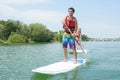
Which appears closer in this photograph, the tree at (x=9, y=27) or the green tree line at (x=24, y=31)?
the green tree line at (x=24, y=31)

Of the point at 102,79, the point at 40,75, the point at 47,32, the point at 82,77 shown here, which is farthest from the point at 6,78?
the point at 47,32

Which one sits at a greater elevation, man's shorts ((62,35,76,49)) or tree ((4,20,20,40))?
tree ((4,20,20,40))

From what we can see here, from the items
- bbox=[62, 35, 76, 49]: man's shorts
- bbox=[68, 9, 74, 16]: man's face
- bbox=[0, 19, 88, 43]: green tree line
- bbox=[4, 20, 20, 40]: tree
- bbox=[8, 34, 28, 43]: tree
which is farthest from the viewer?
bbox=[4, 20, 20, 40]: tree

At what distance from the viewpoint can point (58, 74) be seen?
32.6ft

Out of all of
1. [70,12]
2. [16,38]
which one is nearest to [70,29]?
[70,12]

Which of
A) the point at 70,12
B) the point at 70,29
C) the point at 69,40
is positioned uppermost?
the point at 70,12

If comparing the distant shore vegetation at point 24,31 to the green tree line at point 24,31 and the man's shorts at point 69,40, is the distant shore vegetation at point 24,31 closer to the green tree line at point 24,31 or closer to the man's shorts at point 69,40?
the green tree line at point 24,31

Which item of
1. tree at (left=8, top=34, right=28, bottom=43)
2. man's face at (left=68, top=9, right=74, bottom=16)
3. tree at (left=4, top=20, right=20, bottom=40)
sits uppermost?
tree at (left=4, top=20, right=20, bottom=40)

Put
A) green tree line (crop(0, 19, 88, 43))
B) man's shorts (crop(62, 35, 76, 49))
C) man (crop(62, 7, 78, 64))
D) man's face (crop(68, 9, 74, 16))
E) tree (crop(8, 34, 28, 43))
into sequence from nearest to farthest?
man's face (crop(68, 9, 74, 16)) < man (crop(62, 7, 78, 64)) < man's shorts (crop(62, 35, 76, 49)) < tree (crop(8, 34, 28, 43)) < green tree line (crop(0, 19, 88, 43))

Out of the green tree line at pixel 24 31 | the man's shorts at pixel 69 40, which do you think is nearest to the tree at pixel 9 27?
the green tree line at pixel 24 31

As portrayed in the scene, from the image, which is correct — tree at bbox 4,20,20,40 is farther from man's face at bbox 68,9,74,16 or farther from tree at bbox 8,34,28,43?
man's face at bbox 68,9,74,16

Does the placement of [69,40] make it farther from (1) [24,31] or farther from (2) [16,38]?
(1) [24,31]

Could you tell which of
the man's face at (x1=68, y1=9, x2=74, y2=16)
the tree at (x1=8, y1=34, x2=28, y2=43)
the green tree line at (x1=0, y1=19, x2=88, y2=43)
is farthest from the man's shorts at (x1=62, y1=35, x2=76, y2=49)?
the green tree line at (x1=0, y1=19, x2=88, y2=43)

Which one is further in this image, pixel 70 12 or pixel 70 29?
pixel 70 29
